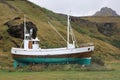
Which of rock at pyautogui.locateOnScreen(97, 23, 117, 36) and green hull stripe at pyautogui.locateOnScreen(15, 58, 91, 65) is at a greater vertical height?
rock at pyautogui.locateOnScreen(97, 23, 117, 36)

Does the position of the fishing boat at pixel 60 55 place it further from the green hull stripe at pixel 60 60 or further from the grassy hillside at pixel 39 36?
the grassy hillside at pixel 39 36

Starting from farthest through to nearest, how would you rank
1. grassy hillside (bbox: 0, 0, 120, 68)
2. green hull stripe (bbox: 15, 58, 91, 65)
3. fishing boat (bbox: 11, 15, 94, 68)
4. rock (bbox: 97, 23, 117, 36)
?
rock (bbox: 97, 23, 117, 36) → grassy hillside (bbox: 0, 0, 120, 68) → green hull stripe (bbox: 15, 58, 91, 65) → fishing boat (bbox: 11, 15, 94, 68)

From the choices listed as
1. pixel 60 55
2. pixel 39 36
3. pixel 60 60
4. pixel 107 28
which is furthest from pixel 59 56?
pixel 107 28

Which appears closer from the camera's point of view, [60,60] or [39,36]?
[60,60]

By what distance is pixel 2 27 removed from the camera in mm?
92688

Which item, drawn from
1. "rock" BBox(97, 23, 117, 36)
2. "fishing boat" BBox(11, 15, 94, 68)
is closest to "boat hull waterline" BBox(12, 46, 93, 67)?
"fishing boat" BBox(11, 15, 94, 68)

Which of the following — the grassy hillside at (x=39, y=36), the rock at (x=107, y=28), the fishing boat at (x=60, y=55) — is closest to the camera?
the fishing boat at (x=60, y=55)

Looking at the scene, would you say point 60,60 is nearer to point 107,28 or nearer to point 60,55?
point 60,55

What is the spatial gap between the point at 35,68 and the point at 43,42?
126 feet

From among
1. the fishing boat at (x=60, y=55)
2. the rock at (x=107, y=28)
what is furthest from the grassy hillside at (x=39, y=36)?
the rock at (x=107, y=28)

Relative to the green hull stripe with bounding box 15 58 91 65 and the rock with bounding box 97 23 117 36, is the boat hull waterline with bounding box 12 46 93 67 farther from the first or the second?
the rock with bounding box 97 23 117 36

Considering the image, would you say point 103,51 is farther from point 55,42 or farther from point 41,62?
point 41,62

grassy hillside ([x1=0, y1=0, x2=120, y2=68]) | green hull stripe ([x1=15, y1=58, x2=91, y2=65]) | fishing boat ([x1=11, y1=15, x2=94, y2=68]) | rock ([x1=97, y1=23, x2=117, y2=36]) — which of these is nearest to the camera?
fishing boat ([x1=11, y1=15, x2=94, y2=68])

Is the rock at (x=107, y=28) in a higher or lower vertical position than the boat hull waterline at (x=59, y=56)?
higher
